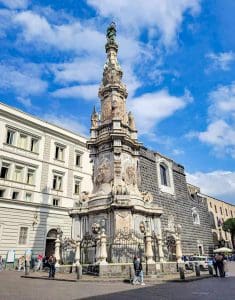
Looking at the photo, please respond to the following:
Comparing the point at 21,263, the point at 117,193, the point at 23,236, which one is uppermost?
the point at 117,193

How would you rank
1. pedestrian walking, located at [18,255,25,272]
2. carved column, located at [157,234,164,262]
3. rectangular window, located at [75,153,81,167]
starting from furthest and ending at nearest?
rectangular window, located at [75,153,81,167] → pedestrian walking, located at [18,255,25,272] → carved column, located at [157,234,164,262]

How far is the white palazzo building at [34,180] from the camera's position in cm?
2694

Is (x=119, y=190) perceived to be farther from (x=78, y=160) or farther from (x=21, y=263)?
(x=78, y=160)

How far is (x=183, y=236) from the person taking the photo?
3956 centimetres

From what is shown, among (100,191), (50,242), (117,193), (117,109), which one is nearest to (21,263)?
(50,242)

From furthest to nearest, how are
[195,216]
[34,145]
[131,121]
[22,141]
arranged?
[195,216] → [34,145] → [22,141] → [131,121]

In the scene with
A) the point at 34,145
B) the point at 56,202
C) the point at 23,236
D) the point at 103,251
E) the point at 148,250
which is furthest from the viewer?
the point at 34,145

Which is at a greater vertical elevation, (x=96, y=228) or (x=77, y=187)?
(x=77, y=187)

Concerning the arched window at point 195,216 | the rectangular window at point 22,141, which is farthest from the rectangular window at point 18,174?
the arched window at point 195,216

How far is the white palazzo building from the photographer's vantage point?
2694 cm

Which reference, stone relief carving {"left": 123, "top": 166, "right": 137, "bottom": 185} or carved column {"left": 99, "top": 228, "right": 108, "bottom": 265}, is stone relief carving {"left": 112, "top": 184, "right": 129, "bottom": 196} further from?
carved column {"left": 99, "top": 228, "right": 108, "bottom": 265}

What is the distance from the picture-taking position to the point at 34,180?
100.0ft

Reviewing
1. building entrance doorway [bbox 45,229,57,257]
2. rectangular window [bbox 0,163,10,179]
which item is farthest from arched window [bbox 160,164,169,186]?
rectangular window [bbox 0,163,10,179]

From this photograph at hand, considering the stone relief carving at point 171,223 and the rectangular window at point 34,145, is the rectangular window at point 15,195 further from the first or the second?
the stone relief carving at point 171,223
